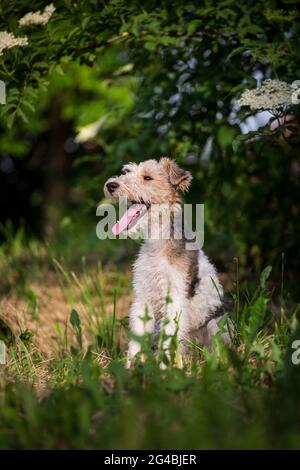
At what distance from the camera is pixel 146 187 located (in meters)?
4.64

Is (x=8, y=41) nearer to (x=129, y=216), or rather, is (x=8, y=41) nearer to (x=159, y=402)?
(x=129, y=216)

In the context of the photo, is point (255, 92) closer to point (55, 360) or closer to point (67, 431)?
point (55, 360)

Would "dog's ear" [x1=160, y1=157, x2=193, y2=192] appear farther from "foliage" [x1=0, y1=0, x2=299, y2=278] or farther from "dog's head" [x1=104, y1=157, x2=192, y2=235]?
"foliage" [x1=0, y1=0, x2=299, y2=278]

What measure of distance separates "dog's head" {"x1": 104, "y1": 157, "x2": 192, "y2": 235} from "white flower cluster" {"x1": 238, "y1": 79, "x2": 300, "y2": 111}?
71 cm

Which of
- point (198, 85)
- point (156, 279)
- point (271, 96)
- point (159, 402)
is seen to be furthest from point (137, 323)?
point (198, 85)

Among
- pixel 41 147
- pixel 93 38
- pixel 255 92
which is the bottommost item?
pixel 41 147

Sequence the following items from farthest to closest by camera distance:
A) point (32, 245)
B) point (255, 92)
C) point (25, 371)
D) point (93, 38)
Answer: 1. point (32, 245)
2. point (93, 38)
3. point (255, 92)
4. point (25, 371)

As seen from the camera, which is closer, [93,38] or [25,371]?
[25,371]

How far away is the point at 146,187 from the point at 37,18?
1560mm

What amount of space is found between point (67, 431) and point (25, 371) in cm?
144

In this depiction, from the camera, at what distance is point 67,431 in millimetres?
2828

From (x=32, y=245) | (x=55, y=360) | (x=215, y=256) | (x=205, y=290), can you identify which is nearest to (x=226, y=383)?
(x=205, y=290)

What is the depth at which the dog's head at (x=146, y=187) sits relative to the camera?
15.0 ft

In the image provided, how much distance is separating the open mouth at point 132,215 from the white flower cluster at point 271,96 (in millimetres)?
1040
